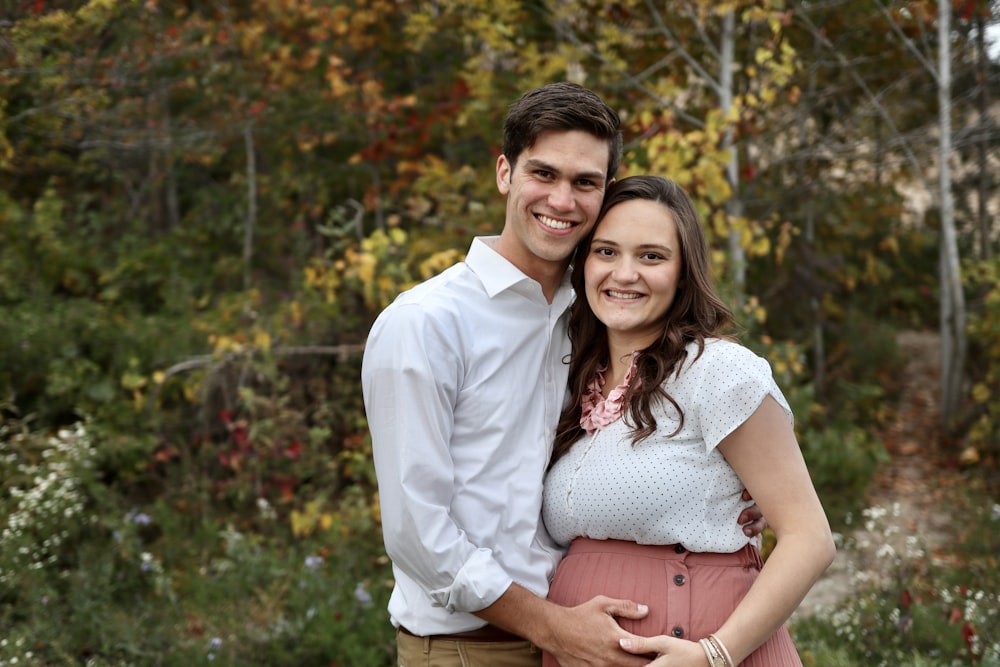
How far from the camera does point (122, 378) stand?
21.1 feet

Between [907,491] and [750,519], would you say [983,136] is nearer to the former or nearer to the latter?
[907,491]

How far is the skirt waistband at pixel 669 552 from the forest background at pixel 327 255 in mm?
1846

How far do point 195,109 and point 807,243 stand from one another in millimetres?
5325

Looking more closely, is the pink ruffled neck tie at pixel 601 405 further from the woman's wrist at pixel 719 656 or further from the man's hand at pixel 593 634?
the woman's wrist at pixel 719 656

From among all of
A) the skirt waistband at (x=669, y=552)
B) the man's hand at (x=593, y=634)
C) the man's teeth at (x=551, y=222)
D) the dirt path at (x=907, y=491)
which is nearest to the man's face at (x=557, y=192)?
the man's teeth at (x=551, y=222)

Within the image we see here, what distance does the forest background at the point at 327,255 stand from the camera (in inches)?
187

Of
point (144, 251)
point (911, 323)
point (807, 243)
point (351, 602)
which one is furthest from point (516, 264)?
point (911, 323)

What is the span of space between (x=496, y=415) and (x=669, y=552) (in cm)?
53

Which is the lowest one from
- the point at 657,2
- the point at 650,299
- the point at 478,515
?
the point at 478,515

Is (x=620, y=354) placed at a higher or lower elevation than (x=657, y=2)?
lower

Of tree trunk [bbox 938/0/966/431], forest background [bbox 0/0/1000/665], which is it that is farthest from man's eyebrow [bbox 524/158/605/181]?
tree trunk [bbox 938/0/966/431]

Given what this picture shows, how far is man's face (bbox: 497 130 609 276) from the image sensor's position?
241 centimetres

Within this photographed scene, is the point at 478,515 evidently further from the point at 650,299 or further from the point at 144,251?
the point at 144,251

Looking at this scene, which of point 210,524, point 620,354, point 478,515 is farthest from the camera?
point 210,524
